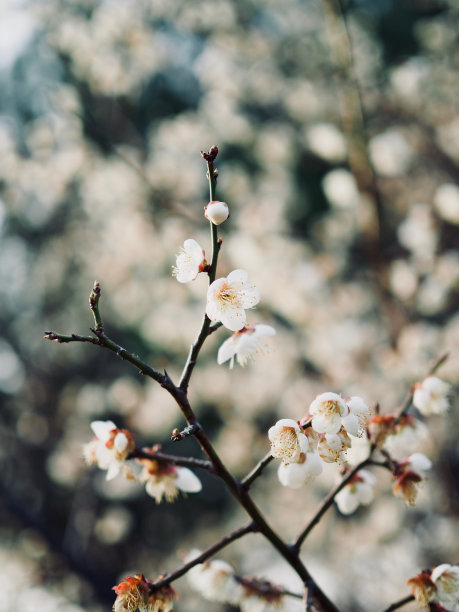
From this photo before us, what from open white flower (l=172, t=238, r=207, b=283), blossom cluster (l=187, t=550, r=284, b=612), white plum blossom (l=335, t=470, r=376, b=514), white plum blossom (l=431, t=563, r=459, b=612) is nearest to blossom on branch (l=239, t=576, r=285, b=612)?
blossom cluster (l=187, t=550, r=284, b=612)

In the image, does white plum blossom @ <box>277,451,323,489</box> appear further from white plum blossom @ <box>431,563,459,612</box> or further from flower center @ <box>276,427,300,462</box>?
white plum blossom @ <box>431,563,459,612</box>

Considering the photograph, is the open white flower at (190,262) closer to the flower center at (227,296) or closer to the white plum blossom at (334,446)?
the flower center at (227,296)

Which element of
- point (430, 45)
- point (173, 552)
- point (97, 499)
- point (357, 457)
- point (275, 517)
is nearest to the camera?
point (357, 457)

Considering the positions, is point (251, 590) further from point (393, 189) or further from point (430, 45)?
point (430, 45)

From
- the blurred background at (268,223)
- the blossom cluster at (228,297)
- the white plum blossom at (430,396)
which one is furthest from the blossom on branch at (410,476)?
the blurred background at (268,223)

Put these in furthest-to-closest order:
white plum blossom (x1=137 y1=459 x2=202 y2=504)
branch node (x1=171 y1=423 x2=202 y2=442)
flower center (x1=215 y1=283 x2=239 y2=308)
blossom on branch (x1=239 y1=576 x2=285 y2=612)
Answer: blossom on branch (x1=239 y1=576 x2=285 y2=612) < white plum blossom (x1=137 y1=459 x2=202 y2=504) < flower center (x1=215 y1=283 x2=239 y2=308) < branch node (x1=171 y1=423 x2=202 y2=442)

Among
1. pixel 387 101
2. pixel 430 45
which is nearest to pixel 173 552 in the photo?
pixel 387 101

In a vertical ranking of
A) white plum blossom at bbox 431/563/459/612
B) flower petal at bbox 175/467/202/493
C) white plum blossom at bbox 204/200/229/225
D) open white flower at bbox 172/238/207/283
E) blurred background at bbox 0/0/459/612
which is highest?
blurred background at bbox 0/0/459/612
